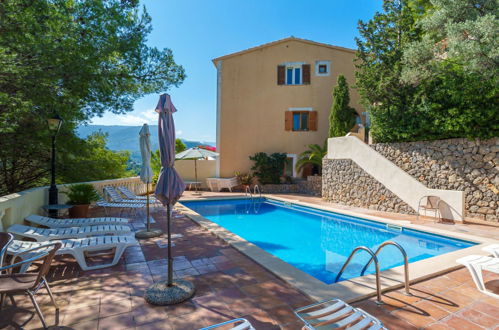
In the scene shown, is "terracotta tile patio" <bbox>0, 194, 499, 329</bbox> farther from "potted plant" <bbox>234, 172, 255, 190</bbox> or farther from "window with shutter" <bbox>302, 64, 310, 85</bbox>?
"window with shutter" <bbox>302, 64, 310, 85</bbox>

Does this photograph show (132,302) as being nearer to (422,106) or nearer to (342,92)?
(422,106)

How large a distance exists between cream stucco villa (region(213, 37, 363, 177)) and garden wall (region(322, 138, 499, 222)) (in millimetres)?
5582

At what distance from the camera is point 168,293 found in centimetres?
333

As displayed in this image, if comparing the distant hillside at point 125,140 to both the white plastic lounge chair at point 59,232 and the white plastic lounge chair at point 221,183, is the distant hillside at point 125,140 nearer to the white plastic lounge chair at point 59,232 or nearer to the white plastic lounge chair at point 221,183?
the white plastic lounge chair at point 59,232

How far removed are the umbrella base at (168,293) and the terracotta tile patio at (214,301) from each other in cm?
7

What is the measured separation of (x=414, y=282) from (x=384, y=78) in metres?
7.98

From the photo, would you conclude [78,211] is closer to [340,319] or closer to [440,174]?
[340,319]

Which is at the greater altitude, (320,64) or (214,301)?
(320,64)

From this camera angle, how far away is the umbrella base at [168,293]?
3223 mm

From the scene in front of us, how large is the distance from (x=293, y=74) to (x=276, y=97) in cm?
187

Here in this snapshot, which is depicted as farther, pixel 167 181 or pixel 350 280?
pixel 350 280

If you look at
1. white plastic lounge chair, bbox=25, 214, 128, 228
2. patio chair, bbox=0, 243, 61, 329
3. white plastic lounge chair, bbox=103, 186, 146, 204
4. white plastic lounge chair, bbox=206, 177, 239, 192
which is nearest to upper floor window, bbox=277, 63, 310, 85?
white plastic lounge chair, bbox=206, 177, 239, 192

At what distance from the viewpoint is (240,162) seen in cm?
1702

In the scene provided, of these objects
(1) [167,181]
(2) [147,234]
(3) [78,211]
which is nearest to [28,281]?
(1) [167,181]
